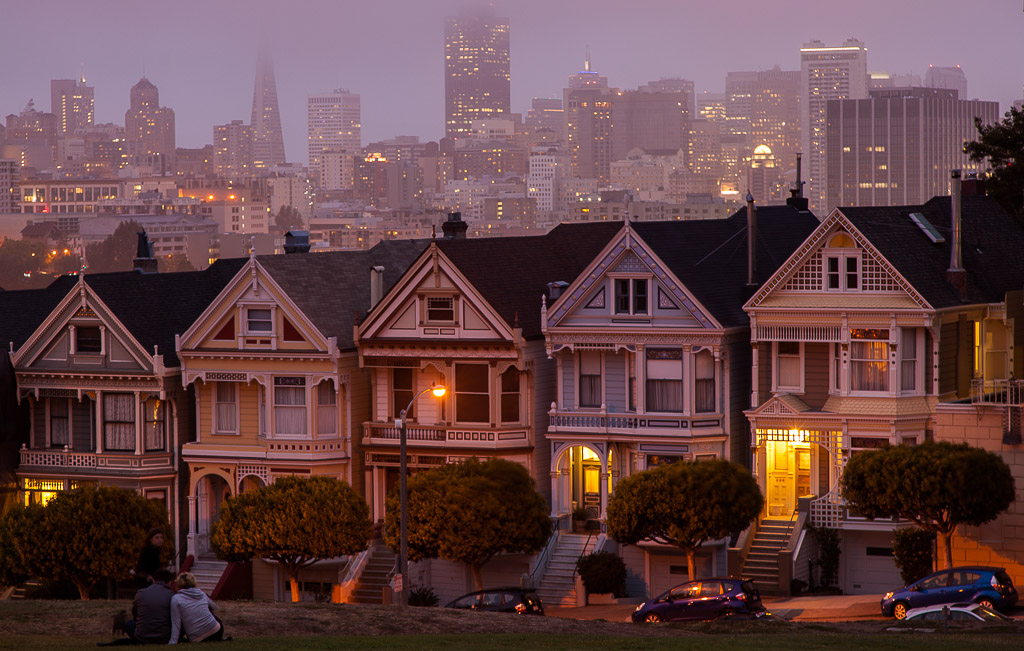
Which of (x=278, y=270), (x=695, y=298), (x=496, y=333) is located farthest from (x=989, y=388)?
(x=278, y=270)

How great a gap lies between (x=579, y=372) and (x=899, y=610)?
1278cm

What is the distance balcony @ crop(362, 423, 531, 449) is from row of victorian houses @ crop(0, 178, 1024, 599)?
0.22 ft

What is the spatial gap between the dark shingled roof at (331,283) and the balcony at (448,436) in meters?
2.57

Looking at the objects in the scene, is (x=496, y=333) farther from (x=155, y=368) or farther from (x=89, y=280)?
(x=89, y=280)

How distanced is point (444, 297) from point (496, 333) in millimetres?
1932

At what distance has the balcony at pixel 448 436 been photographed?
172 feet

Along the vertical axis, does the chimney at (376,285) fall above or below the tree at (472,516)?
above

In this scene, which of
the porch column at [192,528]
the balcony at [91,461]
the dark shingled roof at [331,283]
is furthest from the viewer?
the balcony at [91,461]

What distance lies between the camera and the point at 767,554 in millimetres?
49656

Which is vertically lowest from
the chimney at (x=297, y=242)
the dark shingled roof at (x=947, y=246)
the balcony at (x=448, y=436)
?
the balcony at (x=448, y=436)

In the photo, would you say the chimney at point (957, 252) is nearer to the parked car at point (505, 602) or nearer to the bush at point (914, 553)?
the bush at point (914, 553)

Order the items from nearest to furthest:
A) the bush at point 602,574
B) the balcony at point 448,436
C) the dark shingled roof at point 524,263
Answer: the bush at point 602,574, the balcony at point 448,436, the dark shingled roof at point 524,263

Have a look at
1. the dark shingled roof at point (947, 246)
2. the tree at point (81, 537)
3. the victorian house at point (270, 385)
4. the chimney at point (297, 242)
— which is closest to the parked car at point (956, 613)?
the dark shingled roof at point (947, 246)

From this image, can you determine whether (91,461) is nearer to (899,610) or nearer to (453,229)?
(453,229)
